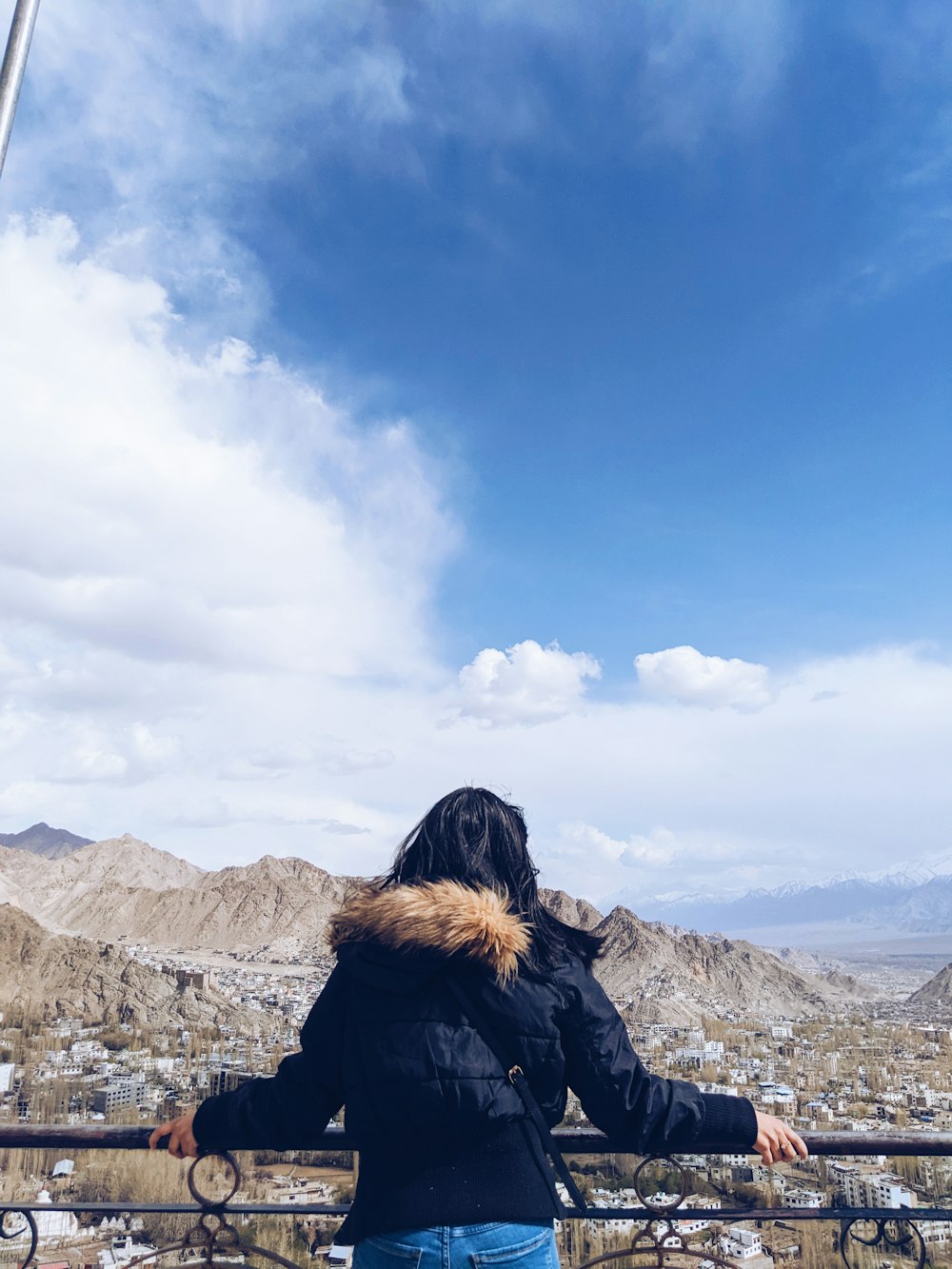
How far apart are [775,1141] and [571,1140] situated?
1.48 ft

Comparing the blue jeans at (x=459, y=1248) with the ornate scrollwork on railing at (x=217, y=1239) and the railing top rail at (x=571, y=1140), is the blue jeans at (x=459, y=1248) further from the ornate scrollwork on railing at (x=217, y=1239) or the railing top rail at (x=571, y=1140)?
the ornate scrollwork on railing at (x=217, y=1239)

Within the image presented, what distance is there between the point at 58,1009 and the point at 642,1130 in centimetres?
2634

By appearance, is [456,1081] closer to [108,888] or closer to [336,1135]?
[336,1135]

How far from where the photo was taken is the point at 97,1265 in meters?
3.81

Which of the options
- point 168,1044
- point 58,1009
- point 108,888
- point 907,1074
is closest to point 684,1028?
point 907,1074

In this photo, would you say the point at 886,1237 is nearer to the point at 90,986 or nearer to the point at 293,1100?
the point at 293,1100

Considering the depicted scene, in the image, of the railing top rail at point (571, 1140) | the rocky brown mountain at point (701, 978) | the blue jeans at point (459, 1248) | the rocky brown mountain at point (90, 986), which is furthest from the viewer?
the rocky brown mountain at point (701, 978)

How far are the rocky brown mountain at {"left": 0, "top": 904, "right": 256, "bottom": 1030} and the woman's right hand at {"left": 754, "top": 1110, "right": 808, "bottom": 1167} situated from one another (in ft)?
70.0

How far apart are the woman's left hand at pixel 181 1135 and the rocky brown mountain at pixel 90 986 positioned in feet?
68.7

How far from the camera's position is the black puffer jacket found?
151cm

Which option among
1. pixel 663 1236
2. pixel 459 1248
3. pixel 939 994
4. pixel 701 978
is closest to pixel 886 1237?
pixel 663 1236

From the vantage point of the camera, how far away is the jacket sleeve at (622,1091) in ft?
5.38

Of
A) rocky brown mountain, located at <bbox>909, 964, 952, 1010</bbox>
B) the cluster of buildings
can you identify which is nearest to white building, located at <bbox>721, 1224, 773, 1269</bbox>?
the cluster of buildings

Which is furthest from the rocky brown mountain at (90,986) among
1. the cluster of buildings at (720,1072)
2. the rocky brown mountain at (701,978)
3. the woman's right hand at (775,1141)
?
the woman's right hand at (775,1141)
